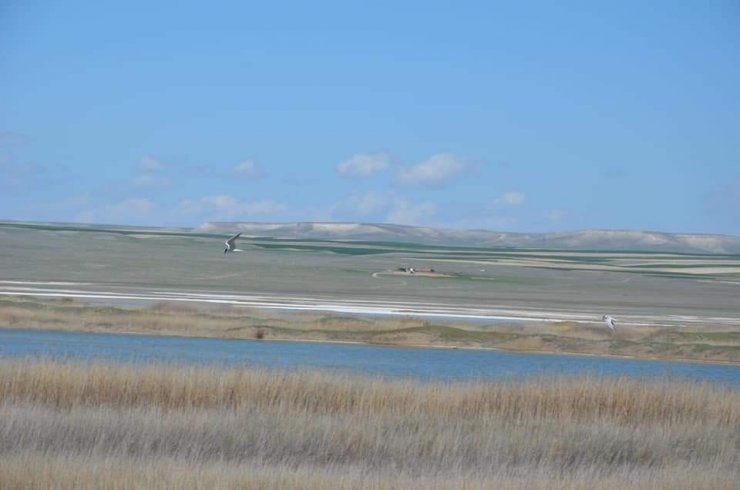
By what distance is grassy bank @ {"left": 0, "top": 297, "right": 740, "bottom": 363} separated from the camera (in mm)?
35156

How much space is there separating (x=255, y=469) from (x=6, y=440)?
3258mm

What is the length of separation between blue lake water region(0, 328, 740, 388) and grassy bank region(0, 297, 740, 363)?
1.02 m

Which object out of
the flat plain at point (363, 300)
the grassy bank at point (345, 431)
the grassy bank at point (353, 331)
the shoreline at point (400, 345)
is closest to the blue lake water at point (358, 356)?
the shoreline at point (400, 345)

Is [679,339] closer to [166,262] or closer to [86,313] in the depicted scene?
[86,313]

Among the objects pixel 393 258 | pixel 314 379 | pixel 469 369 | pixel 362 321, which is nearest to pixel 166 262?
pixel 393 258

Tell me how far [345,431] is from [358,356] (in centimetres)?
1364

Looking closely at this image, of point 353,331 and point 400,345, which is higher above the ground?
point 353,331

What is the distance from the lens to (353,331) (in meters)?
36.4

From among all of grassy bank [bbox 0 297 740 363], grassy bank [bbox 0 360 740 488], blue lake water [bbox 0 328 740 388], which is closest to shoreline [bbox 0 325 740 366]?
grassy bank [bbox 0 297 740 363]

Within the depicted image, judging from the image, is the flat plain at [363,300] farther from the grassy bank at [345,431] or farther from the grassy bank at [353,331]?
the grassy bank at [345,431]

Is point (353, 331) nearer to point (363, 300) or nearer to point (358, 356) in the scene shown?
point (358, 356)

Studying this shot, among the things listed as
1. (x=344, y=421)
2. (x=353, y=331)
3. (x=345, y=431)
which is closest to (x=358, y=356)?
(x=353, y=331)

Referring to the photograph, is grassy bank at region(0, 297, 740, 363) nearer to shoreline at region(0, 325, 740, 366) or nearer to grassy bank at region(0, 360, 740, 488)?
shoreline at region(0, 325, 740, 366)

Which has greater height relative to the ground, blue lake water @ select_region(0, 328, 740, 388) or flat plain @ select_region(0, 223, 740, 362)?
flat plain @ select_region(0, 223, 740, 362)
